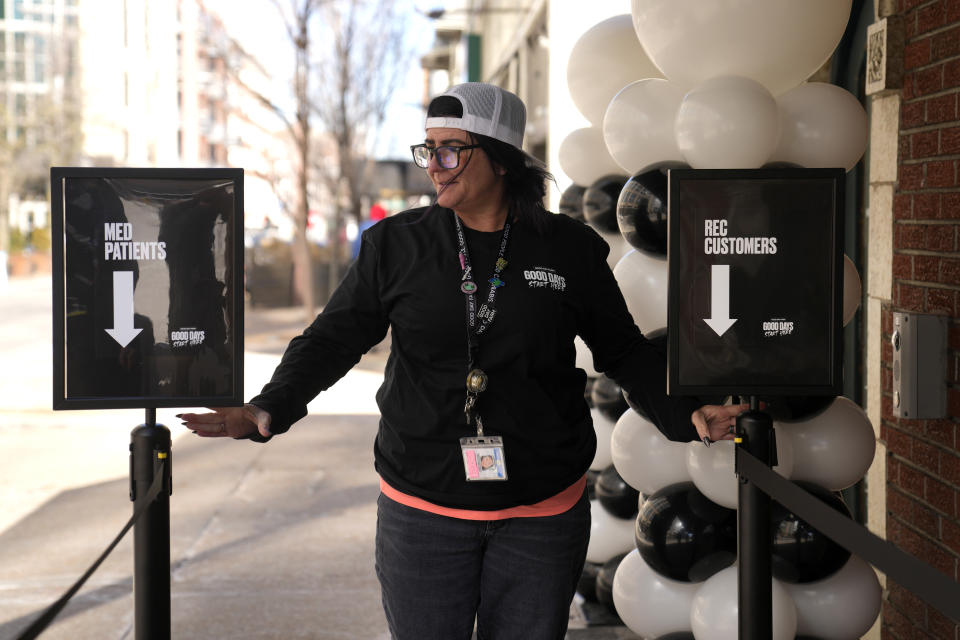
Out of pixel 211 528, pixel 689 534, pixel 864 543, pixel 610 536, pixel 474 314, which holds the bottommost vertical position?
pixel 211 528

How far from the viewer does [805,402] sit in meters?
3.01

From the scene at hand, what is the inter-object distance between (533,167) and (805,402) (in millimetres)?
992

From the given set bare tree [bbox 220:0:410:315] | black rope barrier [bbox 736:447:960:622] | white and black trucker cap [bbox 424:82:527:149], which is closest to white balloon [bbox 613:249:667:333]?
white and black trucker cap [bbox 424:82:527:149]

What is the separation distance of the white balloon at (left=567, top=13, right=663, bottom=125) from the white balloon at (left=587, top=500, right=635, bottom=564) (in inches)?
64.6

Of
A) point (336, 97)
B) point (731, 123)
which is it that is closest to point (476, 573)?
point (731, 123)

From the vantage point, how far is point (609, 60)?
166 inches

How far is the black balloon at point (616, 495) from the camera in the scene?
168 inches

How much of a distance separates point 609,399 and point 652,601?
1054 mm

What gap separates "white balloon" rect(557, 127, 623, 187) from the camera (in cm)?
448

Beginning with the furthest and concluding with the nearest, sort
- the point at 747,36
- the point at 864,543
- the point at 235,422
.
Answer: the point at 747,36 < the point at 235,422 < the point at 864,543

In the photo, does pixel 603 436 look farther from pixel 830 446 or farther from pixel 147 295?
pixel 147 295

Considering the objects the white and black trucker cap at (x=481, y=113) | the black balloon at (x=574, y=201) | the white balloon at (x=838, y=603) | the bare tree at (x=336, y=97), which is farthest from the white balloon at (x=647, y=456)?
the bare tree at (x=336, y=97)

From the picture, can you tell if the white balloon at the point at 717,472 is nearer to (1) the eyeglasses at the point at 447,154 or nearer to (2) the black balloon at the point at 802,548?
(2) the black balloon at the point at 802,548

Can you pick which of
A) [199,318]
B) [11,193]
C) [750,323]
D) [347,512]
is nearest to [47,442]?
[347,512]
